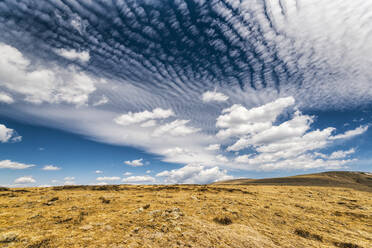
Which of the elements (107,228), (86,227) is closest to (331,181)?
(107,228)

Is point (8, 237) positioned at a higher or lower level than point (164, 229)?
higher

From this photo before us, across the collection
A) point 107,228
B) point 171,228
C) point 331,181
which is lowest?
point 171,228

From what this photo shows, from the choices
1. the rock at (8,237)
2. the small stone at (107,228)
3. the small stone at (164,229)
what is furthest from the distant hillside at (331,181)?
the rock at (8,237)

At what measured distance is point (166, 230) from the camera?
9.53 m

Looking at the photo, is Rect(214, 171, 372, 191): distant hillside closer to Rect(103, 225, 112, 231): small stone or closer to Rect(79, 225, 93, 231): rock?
Rect(103, 225, 112, 231): small stone

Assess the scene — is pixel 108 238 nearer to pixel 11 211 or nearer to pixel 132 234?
pixel 132 234

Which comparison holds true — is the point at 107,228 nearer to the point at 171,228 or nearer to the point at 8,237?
the point at 171,228

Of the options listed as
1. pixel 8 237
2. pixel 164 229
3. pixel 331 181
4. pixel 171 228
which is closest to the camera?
pixel 8 237

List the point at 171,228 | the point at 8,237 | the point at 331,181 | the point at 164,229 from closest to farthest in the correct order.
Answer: the point at 8,237
the point at 164,229
the point at 171,228
the point at 331,181

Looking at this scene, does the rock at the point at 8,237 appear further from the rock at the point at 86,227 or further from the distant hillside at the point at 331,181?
the distant hillside at the point at 331,181

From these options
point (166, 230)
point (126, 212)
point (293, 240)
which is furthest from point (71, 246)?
point (293, 240)

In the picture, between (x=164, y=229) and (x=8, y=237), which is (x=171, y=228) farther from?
(x=8, y=237)

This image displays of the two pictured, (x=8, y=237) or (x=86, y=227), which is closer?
(x=8, y=237)

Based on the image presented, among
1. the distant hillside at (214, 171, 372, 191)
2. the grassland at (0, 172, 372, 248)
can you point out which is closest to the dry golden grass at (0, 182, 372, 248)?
the grassland at (0, 172, 372, 248)
